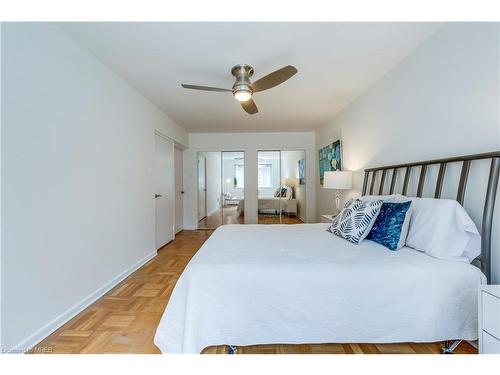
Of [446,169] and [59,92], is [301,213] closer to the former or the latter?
[446,169]

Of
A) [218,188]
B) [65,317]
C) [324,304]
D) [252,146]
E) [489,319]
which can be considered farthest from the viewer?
[218,188]

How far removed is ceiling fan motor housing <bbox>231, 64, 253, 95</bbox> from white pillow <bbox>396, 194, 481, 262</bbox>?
5.92 feet

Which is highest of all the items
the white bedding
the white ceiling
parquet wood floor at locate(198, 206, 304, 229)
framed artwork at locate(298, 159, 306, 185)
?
the white ceiling

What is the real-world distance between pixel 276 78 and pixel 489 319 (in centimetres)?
205

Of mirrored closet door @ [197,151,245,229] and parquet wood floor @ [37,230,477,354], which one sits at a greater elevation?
mirrored closet door @ [197,151,245,229]

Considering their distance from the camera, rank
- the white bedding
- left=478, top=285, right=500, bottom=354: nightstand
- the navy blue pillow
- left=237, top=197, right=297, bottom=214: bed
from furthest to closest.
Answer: left=237, top=197, right=297, bottom=214: bed, the navy blue pillow, the white bedding, left=478, top=285, right=500, bottom=354: nightstand

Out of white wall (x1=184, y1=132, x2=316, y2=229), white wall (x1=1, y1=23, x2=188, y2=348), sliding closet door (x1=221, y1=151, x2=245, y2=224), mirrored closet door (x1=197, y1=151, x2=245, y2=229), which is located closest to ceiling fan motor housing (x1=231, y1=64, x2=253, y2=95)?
white wall (x1=1, y1=23, x2=188, y2=348)

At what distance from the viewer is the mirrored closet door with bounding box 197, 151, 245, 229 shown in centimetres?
564

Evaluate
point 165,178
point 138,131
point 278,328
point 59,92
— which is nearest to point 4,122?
point 59,92

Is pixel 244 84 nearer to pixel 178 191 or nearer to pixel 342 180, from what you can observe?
pixel 342 180

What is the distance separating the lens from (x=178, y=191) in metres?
4.92

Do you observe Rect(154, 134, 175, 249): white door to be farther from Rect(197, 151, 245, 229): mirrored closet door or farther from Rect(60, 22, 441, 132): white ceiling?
Rect(197, 151, 245, 229): mirrored closet door

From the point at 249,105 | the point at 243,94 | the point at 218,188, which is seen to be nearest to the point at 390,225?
the point at 243,94

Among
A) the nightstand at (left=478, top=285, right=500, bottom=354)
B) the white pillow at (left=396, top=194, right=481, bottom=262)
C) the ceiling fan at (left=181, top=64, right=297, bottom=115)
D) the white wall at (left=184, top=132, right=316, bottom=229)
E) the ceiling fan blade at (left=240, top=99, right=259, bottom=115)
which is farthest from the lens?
the white wall at (left=184, top=132, right=316, bottom=229)
